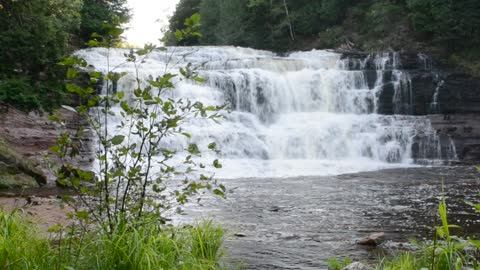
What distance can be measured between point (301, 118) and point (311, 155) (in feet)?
8.62

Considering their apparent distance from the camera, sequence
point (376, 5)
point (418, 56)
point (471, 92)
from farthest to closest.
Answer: point (376, 5) < point (418, 56) < point (471, 92)

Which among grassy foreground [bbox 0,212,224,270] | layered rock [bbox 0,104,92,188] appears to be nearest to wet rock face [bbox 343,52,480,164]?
layered rock [bbox 0,104,92,188]

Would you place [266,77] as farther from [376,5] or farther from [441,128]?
[376,5]

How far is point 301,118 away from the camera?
873 inches

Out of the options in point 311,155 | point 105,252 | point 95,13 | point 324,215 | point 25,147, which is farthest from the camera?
point 95,13

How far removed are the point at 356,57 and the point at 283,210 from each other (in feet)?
57.2

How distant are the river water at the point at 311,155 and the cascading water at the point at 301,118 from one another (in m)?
0.04

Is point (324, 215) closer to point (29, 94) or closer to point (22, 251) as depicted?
point (22, 251)

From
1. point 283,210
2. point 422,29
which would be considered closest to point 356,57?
point 422,29

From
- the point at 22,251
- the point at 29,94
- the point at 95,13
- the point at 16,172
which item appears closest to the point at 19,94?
A: the point at 29,94

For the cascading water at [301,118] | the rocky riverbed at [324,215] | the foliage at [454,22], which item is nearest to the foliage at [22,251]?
the rocky riverbed at [324,215]

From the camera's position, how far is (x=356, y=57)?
25.6 m

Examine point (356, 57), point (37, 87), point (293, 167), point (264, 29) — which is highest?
point (264, 29)

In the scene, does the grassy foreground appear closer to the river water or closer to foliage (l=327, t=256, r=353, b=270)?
foliage (l=327, t=256, r=353, b=270)
